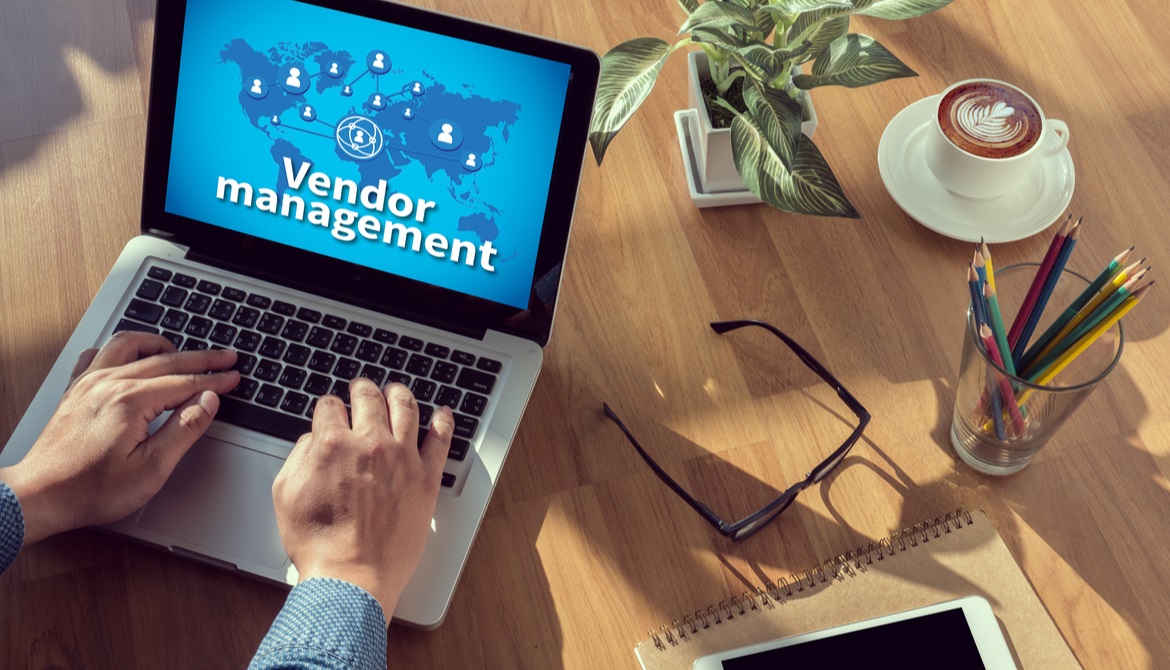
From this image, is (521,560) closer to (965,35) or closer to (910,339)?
(910,339)

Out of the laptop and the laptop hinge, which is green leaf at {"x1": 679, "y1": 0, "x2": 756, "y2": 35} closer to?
the laptop

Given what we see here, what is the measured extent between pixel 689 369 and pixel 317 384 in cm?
33

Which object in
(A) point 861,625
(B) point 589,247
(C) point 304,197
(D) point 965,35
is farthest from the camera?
(D) point 965,35

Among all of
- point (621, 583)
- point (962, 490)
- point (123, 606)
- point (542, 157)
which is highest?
point (542, 157)

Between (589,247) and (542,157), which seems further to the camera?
(589,247)

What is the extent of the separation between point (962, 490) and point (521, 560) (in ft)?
1.24

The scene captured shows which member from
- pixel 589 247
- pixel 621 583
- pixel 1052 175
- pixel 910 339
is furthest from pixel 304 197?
pixel 1052 175

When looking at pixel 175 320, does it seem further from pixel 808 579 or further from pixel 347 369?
pixel 808 579

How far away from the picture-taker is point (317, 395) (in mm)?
846

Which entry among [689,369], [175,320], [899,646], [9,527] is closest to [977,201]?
[689,369]

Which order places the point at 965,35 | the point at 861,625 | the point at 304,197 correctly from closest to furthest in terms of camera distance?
the point at 861,625 → the point at 304,197 → the point at 965,35

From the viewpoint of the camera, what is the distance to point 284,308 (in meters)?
0.89

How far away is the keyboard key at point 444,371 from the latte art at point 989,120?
51 centimetres

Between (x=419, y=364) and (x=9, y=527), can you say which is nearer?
(x=9, y=527)
